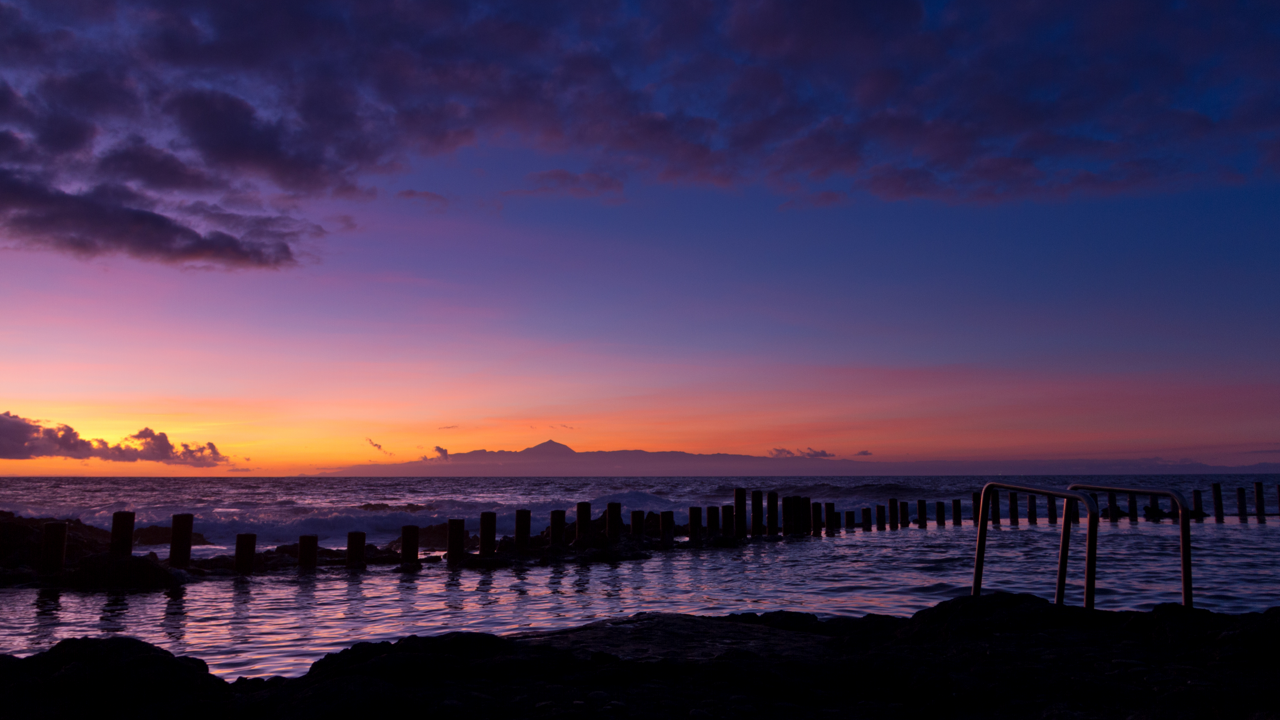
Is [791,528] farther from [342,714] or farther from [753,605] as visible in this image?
[342,714]

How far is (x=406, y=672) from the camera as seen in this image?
13.2 ft

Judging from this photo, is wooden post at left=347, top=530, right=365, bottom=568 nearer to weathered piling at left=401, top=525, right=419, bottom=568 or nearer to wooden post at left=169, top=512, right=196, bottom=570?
weathered piling at left=401, top=525, right=419, bottom=568

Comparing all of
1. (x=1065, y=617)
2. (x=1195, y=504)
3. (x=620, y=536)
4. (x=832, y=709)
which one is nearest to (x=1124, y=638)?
(x=1065, y=617)

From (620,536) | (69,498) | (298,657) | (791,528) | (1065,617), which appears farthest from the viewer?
(69,498)

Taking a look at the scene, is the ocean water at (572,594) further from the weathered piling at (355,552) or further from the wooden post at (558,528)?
the wooden post at (558,528)

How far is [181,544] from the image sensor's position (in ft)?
39.1

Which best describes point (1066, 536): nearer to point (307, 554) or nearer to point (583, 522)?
point (307, 554)

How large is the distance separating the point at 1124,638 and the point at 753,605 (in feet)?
15.4

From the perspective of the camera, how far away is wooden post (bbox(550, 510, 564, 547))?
15.6 metres

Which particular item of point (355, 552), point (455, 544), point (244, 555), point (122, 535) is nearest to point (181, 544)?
point (122, 535)

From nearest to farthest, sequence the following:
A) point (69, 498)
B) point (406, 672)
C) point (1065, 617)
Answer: point (406, 672) < point (1065, 617) < point (69, 498)

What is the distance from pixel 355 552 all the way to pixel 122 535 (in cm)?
339

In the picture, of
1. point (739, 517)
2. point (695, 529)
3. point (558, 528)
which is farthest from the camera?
point (739, 517)

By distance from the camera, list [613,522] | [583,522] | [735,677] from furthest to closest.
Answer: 1. [613,522]
2. [583,522]
3. [735,677]
